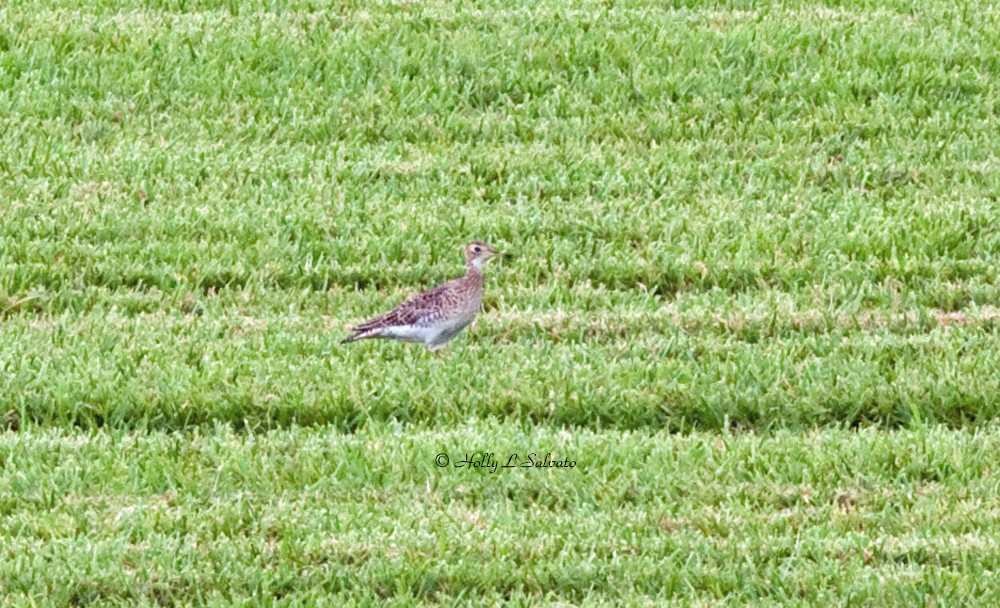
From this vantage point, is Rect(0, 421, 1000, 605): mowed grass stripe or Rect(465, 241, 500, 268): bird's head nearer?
Rect(0, 421, 1000, 605): mowed grass stripe

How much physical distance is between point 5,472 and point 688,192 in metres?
5.28

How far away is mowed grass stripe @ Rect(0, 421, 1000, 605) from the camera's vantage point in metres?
6.82

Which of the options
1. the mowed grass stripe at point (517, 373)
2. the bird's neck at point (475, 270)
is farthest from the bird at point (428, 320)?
the bird's neck at point (475, 270)

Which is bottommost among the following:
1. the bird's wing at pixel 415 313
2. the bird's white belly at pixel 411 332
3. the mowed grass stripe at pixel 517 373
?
the mowed grass stripe at pixel 517 373

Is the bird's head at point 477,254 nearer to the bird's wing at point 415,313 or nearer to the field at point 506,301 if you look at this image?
the field at point 506,301

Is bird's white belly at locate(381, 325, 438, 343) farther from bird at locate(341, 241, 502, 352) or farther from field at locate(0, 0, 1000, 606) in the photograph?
field at locate(0, 0, 1000, 606)

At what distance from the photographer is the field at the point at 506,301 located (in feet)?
23.3

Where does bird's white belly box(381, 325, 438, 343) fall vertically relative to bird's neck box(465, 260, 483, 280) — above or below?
below

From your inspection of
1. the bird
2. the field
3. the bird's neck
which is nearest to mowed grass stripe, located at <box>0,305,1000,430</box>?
the field

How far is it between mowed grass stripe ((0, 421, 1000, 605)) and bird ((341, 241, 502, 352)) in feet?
2.65

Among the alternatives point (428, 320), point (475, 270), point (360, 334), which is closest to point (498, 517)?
point (428, 320)

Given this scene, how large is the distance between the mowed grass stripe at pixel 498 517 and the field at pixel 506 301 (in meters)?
0.02

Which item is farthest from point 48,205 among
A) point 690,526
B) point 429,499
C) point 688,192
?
point 690,526

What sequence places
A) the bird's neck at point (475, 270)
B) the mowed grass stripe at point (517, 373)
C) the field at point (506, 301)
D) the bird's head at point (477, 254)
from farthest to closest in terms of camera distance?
the bird's head at point (477, 254)
the bird's neck at point (475, 270)
the mowed grass stripe at point (517, 373)
the field at point (506, 301)
